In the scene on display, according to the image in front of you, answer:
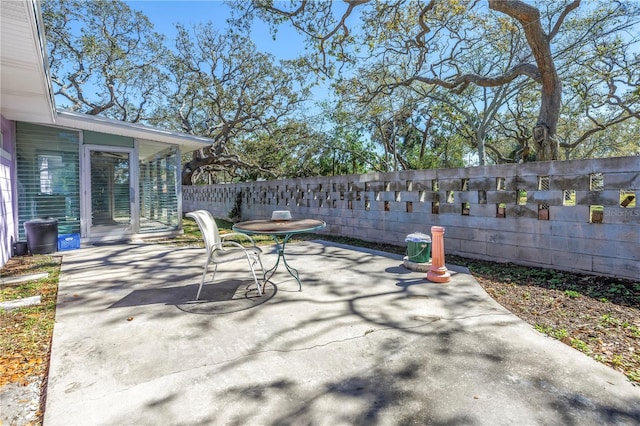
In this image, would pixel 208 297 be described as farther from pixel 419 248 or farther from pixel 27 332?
pixel 419 248

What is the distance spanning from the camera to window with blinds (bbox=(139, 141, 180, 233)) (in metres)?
7.74

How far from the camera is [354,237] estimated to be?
23.1 ft

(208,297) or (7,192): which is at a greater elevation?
(7,192)

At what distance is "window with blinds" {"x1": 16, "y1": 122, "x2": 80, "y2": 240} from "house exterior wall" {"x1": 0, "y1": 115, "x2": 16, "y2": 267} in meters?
0.27

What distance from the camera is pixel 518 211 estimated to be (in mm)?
4359

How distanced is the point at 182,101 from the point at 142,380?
15.9 m

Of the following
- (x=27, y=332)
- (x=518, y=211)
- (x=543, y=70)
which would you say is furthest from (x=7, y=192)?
(x=543, y=70)

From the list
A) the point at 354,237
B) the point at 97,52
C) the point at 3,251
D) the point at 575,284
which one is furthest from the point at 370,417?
the point at 97,52

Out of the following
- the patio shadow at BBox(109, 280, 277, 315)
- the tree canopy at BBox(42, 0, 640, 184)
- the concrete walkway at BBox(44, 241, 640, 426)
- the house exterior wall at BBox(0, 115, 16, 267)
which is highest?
the tree canopy at BBox(42, 0, 640, 184)

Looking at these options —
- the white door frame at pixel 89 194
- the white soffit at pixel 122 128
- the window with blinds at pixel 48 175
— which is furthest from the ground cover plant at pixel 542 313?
the white soffit at pixel 122 128

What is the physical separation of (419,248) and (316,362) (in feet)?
8.44

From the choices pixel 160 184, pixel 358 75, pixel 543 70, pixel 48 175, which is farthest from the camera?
pixel 358 75

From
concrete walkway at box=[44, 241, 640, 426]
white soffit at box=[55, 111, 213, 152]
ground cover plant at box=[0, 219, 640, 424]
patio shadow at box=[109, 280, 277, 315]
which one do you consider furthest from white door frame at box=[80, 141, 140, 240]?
patio shadow at box=[109, 280, 277, 315]

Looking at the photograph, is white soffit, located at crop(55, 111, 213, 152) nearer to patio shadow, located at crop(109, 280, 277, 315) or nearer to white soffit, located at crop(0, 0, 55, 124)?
white soffit, located at crop(0, 0, 55, 124)
